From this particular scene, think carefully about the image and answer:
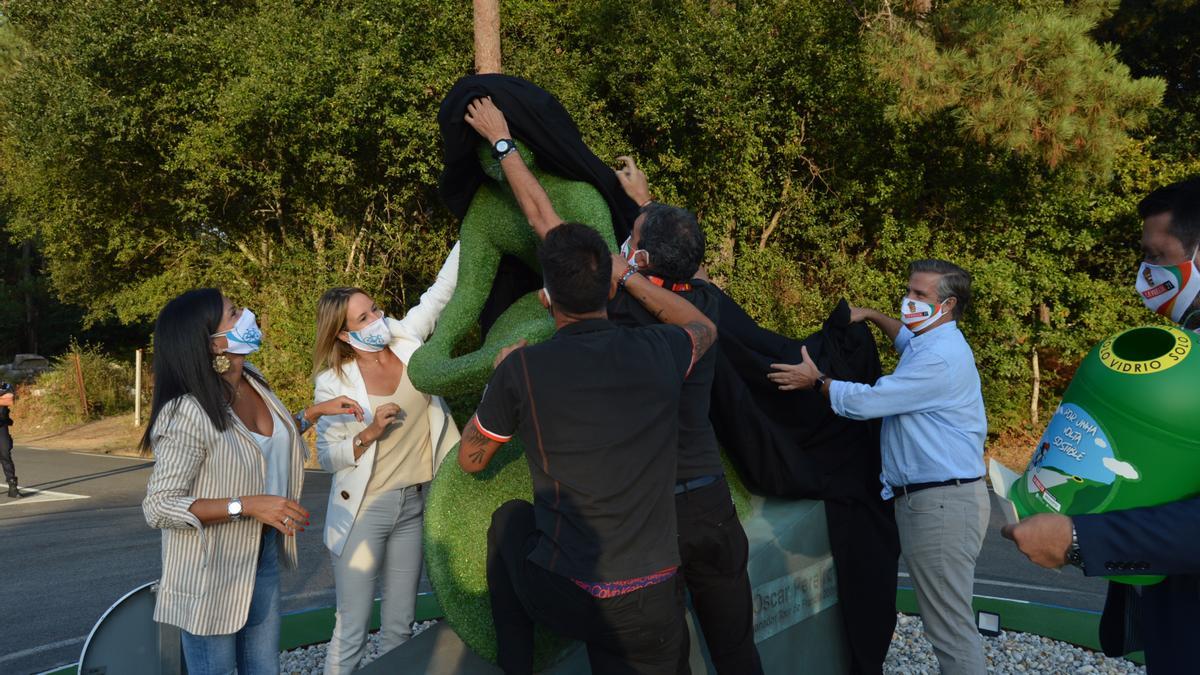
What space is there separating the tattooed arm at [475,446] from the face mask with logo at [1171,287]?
1.77 metres

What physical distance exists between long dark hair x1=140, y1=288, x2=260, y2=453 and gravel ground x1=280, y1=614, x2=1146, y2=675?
91.5 inches

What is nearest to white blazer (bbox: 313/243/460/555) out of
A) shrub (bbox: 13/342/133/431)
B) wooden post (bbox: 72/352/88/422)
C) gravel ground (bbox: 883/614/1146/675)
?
gravel ground (bbox: 883/614/1146/675)

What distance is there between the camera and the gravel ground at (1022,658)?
4.88 meters

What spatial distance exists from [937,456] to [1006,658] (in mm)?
2202

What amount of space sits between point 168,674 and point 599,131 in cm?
1050

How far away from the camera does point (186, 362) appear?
9.89ft

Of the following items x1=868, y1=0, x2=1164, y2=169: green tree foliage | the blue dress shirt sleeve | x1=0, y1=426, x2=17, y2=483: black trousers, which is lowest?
x1=0, y1=426, x2=17, y2=483: black trousers

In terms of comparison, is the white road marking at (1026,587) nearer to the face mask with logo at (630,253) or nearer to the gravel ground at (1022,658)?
the gravel ground at (1022,658)

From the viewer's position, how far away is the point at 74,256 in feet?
60.5

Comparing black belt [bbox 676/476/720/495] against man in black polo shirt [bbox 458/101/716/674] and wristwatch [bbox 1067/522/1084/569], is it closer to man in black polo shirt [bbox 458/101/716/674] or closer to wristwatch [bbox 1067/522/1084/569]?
man in black polo shirt [bbox 458/101/716/674]

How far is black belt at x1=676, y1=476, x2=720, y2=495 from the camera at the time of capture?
8.86 ft

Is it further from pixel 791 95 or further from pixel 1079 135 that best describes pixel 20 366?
pixel 1079 135

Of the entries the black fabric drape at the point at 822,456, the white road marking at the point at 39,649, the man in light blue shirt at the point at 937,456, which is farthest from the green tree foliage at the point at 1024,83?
the white road marking at the point at 39,649

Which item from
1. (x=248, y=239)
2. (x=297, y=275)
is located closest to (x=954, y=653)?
(x=297, y=275)
